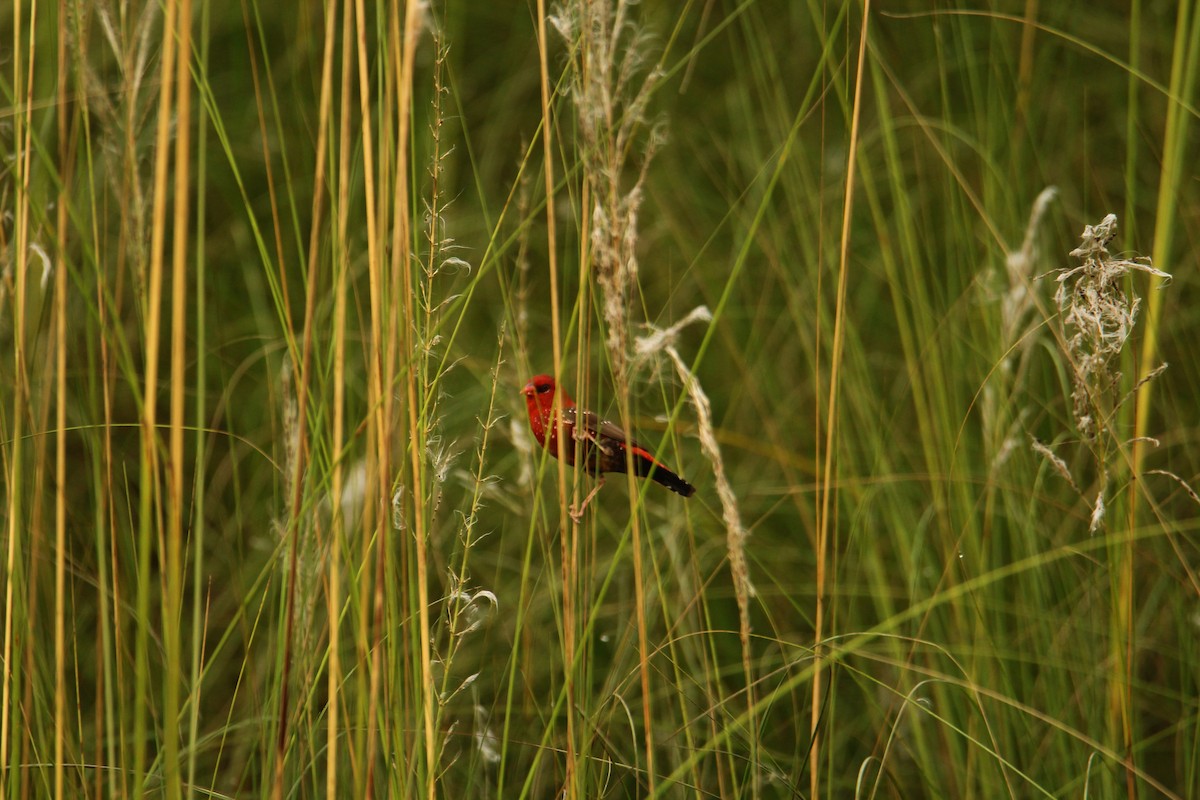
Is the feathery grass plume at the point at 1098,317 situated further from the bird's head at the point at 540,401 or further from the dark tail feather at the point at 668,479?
the bird's head at the point at 540,401

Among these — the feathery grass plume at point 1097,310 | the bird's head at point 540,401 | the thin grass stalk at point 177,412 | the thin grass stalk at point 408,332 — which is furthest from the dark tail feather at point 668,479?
the thin grass stalk at point 177,412

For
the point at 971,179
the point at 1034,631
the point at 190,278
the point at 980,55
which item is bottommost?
the point at 1034,631

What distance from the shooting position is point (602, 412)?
123 centimetres

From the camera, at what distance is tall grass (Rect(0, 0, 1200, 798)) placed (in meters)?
1.01

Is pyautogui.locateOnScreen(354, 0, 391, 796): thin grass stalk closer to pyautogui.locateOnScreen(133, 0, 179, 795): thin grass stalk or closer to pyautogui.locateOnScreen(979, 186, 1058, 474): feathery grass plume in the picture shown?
pyautogui.locateOnScreen(133, 0, 179, 795): thin grass stalk

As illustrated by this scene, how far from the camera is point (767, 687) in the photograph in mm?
2010

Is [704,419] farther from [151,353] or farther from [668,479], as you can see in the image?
[151,353]

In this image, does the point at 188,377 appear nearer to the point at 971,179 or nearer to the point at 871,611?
the point at 871,611

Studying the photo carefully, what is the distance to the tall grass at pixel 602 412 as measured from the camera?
3.30 feet

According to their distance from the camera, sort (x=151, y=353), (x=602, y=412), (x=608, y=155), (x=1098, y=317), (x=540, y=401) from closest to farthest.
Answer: (x=151, y=353)
(x=608, y=155)
(x=1098, y=317)
(x=602, y=412)
(x=540, y=401)

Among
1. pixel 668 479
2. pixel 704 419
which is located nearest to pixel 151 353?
pixel 704 419

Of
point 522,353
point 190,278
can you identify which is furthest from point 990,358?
point 190,278

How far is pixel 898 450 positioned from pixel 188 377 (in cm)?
165

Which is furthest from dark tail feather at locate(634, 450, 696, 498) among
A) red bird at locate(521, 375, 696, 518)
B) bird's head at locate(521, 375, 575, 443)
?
bird's head at locate(521, 375, 575, 443)
